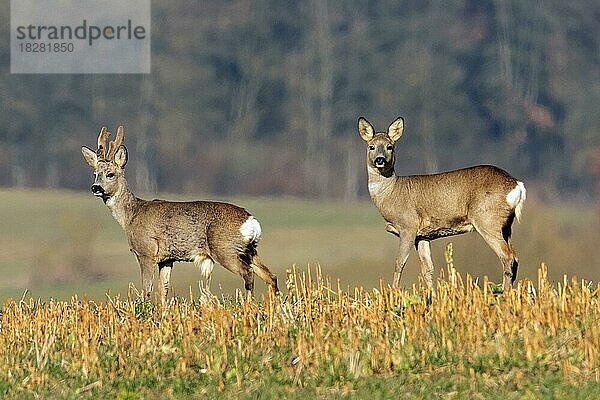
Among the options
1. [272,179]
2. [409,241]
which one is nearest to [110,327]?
[409,241]

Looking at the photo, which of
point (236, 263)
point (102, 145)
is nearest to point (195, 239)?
point (236, 263)

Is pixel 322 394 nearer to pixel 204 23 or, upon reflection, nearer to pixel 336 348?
pixel 336 348

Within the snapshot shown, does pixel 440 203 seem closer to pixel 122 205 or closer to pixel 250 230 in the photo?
pixel 250 230

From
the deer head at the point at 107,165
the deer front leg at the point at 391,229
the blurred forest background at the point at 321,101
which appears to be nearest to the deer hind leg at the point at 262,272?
the deer front leg at the point at 391,229

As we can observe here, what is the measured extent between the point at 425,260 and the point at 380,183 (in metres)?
1.21

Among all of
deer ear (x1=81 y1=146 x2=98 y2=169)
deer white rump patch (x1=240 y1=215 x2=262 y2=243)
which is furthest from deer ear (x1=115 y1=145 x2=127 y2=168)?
deer white rump patch (x1=240 y1=215 x2=262 y2=243)

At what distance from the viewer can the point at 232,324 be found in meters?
12.8

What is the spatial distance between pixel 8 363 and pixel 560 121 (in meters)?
51.2

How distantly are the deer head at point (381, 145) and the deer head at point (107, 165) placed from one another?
2922 mm

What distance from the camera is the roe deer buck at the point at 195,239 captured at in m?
15.9

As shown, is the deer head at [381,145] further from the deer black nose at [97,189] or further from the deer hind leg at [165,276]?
the deer black nose at [97,189]

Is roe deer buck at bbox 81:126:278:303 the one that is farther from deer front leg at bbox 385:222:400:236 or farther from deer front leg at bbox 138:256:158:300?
deer front leg at bbox 385:222:400:236

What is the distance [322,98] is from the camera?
62125 mm

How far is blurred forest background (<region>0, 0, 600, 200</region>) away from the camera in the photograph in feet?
188
